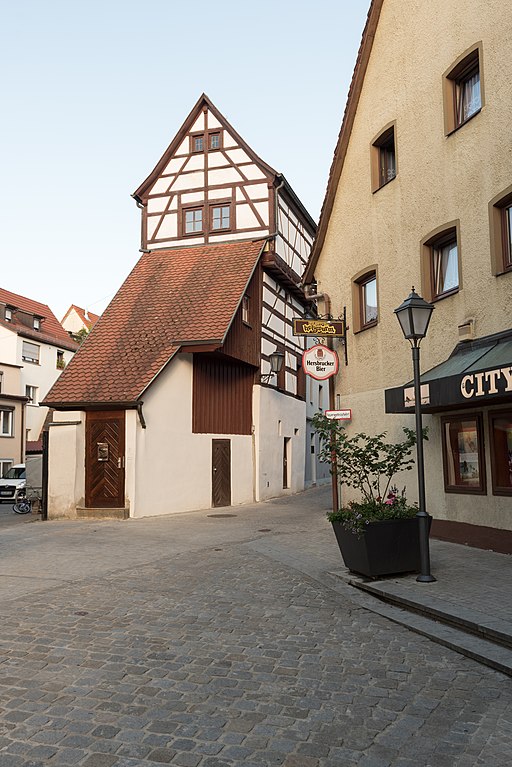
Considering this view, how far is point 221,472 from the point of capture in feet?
70.6

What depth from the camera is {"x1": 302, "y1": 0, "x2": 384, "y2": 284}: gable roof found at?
14672 mm

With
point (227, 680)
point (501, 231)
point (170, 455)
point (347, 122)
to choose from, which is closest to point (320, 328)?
point (347, 122)

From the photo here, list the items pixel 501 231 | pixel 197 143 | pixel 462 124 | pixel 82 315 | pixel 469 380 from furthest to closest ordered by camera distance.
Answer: pixel 82 315, pixel 197 143, pixel 462 124, pixel 501 231, pixel 469 380

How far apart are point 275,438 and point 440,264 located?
45.0ft

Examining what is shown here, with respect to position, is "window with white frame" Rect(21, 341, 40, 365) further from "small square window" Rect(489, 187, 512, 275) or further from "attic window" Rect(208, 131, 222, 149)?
"small square window" Rect(489, 187, 512, 275)

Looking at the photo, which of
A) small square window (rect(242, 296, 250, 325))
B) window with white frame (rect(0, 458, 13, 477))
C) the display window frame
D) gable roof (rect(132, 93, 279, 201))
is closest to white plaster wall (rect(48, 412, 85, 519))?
small square window (rect(242, 296, 250, 325))

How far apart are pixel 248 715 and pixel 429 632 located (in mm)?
2517

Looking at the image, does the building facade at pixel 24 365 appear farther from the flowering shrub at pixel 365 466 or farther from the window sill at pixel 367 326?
the flowering shrub at pixel 365 466

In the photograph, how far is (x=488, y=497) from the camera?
34.4ft

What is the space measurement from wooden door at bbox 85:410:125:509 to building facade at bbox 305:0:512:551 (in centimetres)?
612

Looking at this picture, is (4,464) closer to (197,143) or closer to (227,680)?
(197,143)

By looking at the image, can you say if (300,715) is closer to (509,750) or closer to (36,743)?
(509,750)

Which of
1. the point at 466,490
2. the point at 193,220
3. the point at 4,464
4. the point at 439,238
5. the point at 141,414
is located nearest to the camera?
the point at 466,490

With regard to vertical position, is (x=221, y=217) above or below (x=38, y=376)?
above
